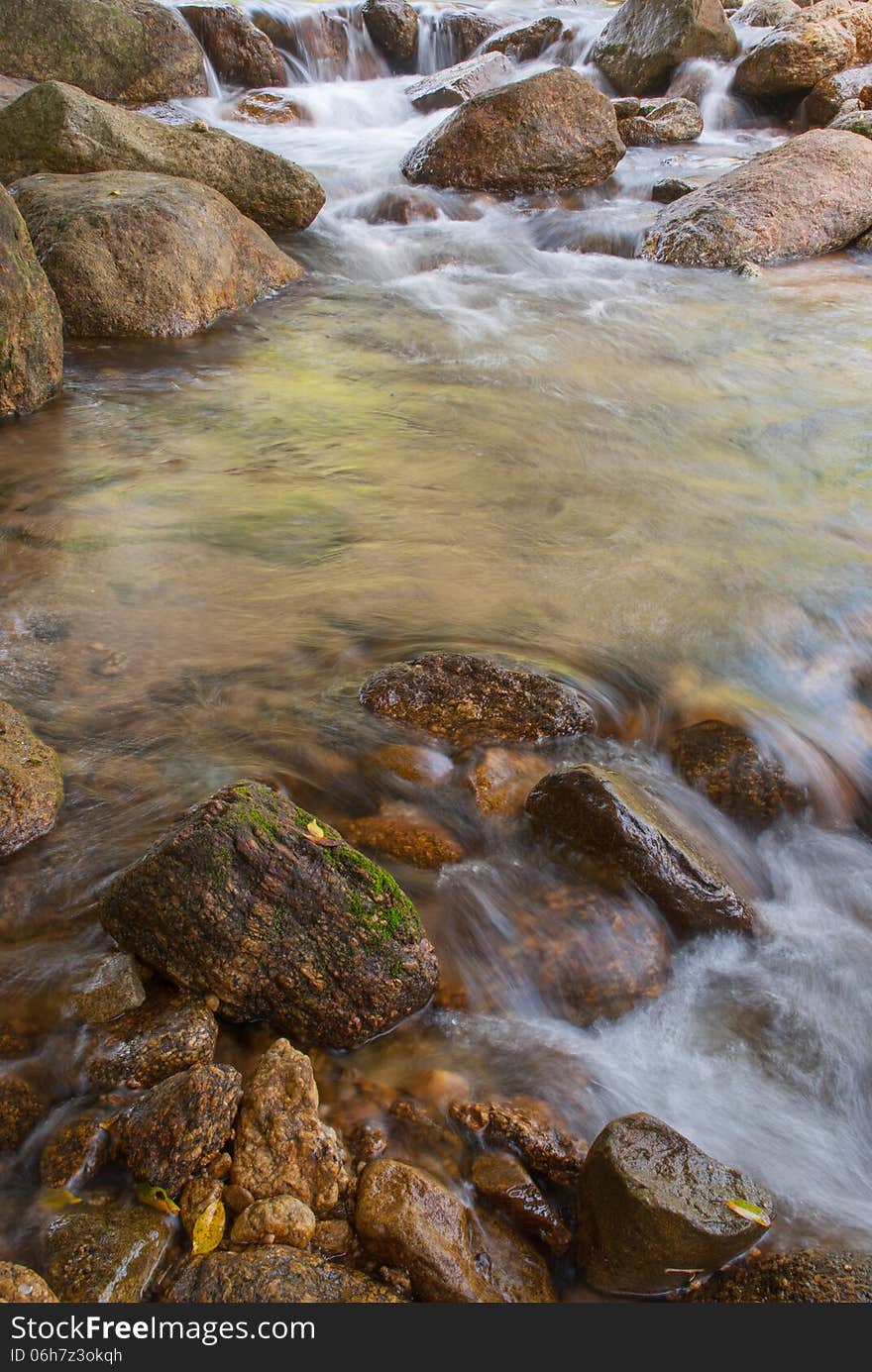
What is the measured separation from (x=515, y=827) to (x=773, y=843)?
1.03 metres

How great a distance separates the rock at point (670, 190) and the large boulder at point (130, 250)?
649 cm

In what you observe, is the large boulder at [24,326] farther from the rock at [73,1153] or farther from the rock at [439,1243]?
the rock at [439,1243]

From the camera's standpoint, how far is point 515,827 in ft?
11.8

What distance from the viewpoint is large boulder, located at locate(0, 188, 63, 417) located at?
19.7ft

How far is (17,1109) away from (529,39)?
19448mm

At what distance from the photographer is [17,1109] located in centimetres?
251

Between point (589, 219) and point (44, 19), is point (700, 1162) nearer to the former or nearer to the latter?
point (589, 219)

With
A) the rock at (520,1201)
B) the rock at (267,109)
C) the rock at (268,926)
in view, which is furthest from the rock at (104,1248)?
the rock at (267,109)

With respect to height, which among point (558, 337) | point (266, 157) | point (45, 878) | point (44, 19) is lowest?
point (45, 878)

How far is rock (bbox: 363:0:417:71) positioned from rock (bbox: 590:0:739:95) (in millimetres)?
3166

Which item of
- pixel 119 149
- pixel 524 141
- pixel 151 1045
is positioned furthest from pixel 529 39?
pixel 151 1045

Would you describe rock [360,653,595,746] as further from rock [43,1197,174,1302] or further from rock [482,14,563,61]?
rock [482,14,563,61]

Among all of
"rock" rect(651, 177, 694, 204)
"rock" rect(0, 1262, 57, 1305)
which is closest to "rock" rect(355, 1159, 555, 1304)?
"rock" rect(0, 1262, 57, 1305)

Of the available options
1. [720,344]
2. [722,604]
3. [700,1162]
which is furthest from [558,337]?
[700,1162]
